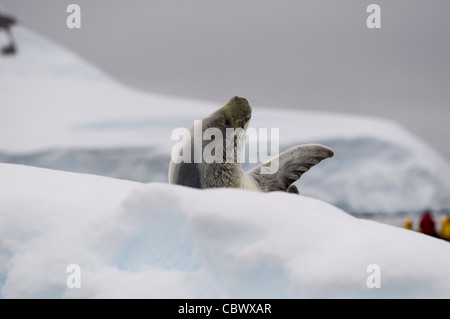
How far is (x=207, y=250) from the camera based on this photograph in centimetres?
166

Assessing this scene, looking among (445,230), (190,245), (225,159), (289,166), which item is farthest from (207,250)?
(445,230)

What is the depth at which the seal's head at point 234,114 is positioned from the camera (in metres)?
2.67

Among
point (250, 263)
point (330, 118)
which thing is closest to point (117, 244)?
point (250, 263)

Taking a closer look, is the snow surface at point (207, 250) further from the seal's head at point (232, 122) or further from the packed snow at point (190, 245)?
the seal's head at point (232, 122)

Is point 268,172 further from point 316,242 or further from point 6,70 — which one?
point 6,70

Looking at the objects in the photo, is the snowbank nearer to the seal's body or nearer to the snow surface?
the seal's body

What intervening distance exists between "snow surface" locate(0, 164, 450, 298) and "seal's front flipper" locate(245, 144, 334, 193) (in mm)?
1049

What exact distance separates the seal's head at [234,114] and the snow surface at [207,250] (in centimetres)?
78

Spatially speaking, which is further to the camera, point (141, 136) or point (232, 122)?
point (141, 136)

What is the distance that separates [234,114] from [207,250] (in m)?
1.17

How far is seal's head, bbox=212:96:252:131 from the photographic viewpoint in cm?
267

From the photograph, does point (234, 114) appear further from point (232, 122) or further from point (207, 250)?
point (207, 250)

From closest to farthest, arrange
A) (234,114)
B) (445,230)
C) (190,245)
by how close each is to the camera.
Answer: (190,245)
(234,114)
(445,230)
